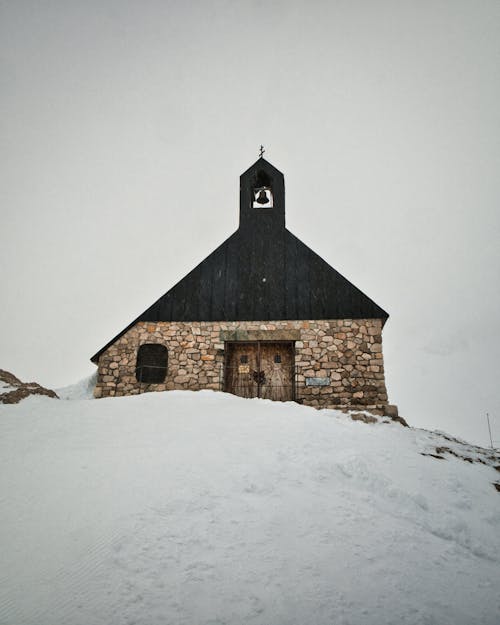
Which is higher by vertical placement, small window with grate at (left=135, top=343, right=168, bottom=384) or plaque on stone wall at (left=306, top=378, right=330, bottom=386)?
small window with grate at (left=135, top=343, right=168, bottom=384)

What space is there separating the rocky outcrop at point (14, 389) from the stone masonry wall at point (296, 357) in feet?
8.38

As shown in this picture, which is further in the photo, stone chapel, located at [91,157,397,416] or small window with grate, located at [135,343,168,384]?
small window with grate, located at [135,343,168,384]

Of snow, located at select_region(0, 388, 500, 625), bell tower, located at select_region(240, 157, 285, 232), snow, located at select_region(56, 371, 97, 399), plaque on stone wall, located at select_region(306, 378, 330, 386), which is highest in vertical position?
bell tower, located at select_region(240, 157, 285, 232)

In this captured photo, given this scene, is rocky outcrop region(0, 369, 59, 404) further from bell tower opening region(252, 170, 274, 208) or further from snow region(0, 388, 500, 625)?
bell tower opening region(252, 170, 274, 208)

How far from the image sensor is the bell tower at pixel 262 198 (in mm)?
11273

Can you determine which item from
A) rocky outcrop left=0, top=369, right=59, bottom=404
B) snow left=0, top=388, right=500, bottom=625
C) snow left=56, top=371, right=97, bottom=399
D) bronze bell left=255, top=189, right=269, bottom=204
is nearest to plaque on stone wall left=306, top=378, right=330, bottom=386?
snow left=0, top=388, right=500, bottom=625

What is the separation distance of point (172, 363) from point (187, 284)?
7.96 ft

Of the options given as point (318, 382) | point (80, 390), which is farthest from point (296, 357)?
point (80, 390)

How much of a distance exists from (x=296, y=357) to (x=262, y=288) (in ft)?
7.60

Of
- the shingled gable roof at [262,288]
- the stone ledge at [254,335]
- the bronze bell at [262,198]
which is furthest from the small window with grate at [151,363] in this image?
the bronze bell at [262,198]

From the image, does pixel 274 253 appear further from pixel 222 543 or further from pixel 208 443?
pixel 222 543

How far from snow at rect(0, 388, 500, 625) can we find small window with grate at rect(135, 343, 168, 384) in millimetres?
4908

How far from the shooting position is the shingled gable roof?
946 cm

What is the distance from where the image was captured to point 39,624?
160 centimetres
